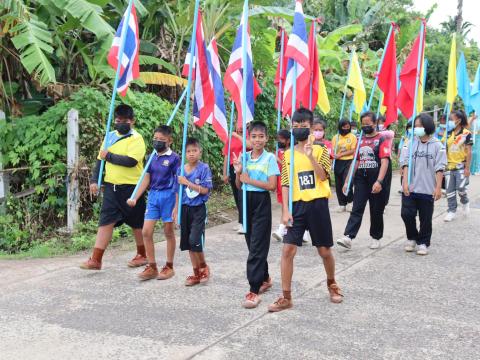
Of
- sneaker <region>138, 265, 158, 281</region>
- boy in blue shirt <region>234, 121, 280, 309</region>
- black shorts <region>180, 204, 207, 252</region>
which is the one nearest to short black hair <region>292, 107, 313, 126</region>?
boy in blue shirt <region>234, 121, 280, 309</region>

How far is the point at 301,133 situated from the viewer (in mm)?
→ 4516

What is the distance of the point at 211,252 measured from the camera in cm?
675

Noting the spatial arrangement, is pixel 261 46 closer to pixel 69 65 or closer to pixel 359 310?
pixel 69 65

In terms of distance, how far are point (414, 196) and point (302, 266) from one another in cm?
169

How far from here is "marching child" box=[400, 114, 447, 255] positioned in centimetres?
651

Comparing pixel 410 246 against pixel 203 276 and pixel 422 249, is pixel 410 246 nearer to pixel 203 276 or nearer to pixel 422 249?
pixel 422 249

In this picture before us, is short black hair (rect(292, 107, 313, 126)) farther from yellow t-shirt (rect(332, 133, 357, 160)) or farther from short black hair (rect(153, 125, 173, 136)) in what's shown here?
yellow t-shirt (rect(332, 133, 357, 160))

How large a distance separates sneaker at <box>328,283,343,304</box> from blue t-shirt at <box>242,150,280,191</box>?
1086 millimetres

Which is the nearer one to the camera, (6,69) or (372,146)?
(372,146)

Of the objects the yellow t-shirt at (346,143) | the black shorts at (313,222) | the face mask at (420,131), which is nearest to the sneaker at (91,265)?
the black shorts at (313,222)

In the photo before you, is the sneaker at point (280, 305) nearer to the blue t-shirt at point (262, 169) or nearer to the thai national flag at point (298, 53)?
the blue t-shirt at point (262, 169)

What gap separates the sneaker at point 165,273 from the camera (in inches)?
218

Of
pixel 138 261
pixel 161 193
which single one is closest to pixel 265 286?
pixel 161 193

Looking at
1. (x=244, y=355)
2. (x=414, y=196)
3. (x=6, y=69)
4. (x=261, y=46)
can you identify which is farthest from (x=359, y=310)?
(x=261, y=46)
